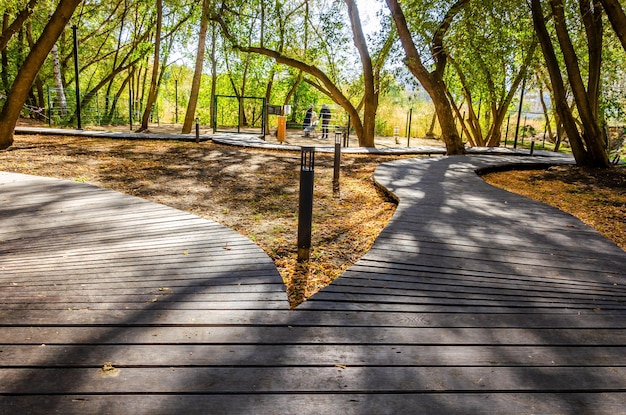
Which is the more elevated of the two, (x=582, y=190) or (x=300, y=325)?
(x=582, y=190)

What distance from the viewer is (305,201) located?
3.73 meters

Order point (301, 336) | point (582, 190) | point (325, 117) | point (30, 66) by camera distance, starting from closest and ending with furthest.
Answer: point (301, 336) < point (582, 190) < point (30, 66) < point (325, 117)

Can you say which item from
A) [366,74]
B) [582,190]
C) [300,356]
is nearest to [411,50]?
[366,74]

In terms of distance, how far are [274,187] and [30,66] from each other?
20.6 feet

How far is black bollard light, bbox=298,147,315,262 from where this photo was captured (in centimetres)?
373

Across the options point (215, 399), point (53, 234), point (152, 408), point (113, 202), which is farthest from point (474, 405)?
point (113, 202)

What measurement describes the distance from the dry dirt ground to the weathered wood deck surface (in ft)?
1.43

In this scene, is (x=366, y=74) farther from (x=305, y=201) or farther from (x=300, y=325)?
(x=300, y=325)

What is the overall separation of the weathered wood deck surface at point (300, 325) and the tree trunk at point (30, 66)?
20.4 feet

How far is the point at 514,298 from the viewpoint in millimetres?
3029

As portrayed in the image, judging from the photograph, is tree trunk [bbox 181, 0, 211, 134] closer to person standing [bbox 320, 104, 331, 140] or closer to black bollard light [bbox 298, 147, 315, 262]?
person standing [bbox 320, 104, 331, 140]

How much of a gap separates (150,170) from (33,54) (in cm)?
402

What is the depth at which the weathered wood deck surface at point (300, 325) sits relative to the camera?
75.8 inches

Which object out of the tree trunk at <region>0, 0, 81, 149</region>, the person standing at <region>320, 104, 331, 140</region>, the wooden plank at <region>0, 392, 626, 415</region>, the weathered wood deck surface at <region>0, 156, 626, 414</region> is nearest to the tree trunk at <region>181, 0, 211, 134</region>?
the person standing at <region>320, 104, 331, 140</region>
